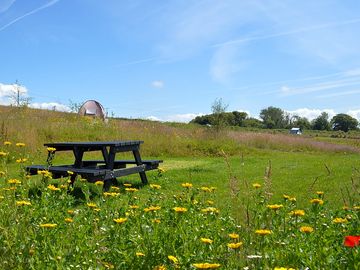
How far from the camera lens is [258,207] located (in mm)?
2701

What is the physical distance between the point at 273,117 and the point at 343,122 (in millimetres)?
12803

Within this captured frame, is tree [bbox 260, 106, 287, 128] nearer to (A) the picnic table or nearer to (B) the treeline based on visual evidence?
(B) the treeline

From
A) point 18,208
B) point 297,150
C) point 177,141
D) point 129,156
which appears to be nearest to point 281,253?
point 18,208

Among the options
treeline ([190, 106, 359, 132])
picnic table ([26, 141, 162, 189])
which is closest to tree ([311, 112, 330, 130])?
treeline ([190, 106, 359, 132])

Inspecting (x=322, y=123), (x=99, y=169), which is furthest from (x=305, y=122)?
(x=99, y=169)

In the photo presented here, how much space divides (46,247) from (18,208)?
27.0 inches

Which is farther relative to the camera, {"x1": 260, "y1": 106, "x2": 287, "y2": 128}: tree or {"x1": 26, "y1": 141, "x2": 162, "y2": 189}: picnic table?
{"x1": 260, "y1": 106, "x2": 287, "y2": 128}: tree

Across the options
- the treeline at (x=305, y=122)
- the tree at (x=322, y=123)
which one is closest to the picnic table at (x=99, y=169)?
the treeline at (x=305, y=122)

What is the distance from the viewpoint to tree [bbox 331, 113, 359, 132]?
261 ft

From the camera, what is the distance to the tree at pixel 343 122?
79625 millimetres

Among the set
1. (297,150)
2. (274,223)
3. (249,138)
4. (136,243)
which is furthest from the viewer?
(297,150)

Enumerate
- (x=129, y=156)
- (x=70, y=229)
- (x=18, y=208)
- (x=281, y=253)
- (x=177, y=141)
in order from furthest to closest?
(x=177, y=141) → (x=129, y=156) → (x=18, y=208) → (x=70, y=229) → (x=281, y=253)

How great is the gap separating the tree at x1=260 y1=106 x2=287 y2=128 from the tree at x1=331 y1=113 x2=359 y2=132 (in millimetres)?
9579

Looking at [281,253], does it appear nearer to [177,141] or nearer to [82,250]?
[82,250]
